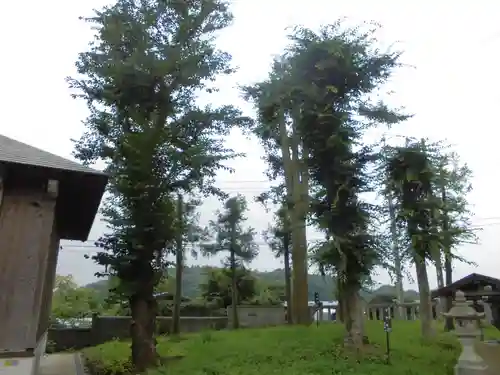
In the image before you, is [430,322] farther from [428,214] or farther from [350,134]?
[350,134]

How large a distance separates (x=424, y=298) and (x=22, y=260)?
446 inches

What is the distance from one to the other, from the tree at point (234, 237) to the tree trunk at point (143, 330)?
33.7 ft

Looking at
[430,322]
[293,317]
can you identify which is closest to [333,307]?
[293,317]

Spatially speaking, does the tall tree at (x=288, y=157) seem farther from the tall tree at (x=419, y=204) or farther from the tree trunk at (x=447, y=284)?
the tree trunk at (x=447, y=284)

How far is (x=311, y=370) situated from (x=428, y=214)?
21.9 ft

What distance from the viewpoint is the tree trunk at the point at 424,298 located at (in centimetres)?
1224

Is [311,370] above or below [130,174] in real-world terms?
below

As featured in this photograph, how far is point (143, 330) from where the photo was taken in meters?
9.37

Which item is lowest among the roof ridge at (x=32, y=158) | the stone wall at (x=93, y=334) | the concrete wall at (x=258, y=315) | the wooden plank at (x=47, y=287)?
the stone wall at (x=93, y=334)

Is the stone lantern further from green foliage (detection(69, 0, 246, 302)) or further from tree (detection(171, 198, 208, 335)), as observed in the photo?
tree (detection(171, 198, 208, 335))

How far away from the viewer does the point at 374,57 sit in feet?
36.5

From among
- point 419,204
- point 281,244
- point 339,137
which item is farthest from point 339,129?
point 281,244

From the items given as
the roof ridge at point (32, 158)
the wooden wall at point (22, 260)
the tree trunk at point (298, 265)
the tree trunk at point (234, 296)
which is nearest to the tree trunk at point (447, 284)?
the tree trunk at point (298, 265)

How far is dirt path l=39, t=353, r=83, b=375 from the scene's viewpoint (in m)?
11.0
